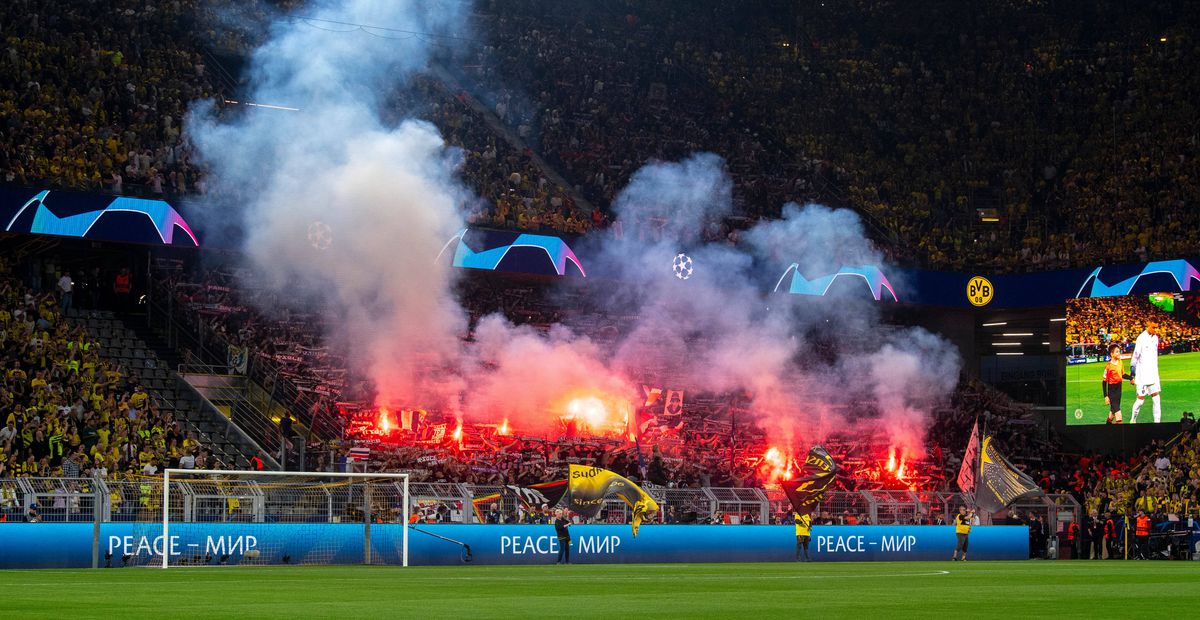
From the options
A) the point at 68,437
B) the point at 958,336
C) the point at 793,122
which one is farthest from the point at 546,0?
the point at 68,437

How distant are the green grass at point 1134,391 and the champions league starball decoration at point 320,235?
19190 mm

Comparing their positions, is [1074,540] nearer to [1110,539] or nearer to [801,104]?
[1110,539]

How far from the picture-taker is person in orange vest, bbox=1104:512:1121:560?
32.8 meters

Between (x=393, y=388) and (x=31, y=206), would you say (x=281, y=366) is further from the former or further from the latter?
(x=31, y=206)

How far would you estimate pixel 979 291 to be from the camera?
40.6 m

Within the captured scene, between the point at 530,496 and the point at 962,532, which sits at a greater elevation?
the point at 530,496

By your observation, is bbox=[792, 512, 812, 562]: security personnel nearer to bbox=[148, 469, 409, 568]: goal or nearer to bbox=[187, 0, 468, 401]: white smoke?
bbox=[148, 469, 409, 568]: goal

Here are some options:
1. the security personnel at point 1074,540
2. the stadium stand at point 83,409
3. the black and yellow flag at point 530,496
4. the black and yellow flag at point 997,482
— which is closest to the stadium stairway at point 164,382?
the stadium stand at point 83,409

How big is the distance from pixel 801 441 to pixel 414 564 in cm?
1536

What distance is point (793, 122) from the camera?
144 ft

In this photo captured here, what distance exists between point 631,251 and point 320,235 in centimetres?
788

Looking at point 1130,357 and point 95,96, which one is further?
point 1130,357

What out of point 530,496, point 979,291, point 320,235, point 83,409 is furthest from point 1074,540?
point 83,409

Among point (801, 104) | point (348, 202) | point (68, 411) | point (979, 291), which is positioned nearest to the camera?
point (68, 411)
